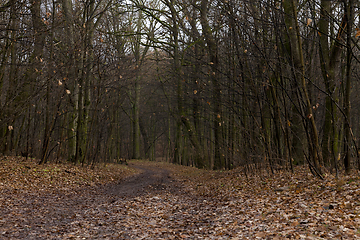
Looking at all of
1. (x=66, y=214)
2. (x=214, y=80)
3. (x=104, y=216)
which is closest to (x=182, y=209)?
(x=104, y=216)

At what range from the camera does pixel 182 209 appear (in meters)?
8.24

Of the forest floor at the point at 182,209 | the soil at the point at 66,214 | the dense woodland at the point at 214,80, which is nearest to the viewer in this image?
the forest floor at the point at 182,209

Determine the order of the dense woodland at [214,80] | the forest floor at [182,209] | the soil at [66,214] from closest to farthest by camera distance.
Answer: the forest floor at [182,209]
the soil at [66,214]
the dense woodland at [214,80]

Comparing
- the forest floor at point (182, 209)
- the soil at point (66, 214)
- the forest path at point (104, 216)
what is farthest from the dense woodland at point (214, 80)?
the soil at point (66, 214)

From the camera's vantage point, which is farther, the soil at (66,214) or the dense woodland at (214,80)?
the dense woodland at (214,80)

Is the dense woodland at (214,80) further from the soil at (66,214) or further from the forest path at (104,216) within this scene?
the soil at (66,214)

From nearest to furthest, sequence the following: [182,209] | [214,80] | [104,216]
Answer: [104,216]
[182,209]
[214,80]

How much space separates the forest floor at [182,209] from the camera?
5246mm

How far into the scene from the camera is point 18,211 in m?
7.04

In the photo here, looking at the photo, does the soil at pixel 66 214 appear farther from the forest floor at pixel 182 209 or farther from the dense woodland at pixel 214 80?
the dense woodland at pixel 214 80

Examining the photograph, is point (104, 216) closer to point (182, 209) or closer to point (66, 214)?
point (66, 214)

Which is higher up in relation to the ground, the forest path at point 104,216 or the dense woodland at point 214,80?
the dense woodland at point 214,80

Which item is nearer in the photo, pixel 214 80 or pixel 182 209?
pixel 182 209

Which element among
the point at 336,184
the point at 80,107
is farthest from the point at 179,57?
the point at 336,184
